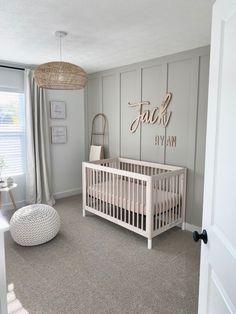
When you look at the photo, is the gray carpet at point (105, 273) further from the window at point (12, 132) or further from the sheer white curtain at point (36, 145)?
the window at point (12, 132)

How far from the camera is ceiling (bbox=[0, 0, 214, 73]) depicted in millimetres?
1851

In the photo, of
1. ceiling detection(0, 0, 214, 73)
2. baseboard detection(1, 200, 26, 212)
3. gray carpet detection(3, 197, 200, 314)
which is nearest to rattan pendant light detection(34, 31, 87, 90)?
ceiling detection(0, 0, 214, 73)

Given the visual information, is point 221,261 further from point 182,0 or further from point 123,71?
point 123,71

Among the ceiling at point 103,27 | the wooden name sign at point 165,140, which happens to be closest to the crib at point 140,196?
the wooden name sign at point 165,140

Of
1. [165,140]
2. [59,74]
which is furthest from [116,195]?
[59,74]

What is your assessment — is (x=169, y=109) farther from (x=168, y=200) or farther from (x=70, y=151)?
(x=70, y=151)

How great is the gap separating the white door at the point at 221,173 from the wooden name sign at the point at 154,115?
2240 millimetres

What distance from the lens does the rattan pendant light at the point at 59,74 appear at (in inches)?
87.7

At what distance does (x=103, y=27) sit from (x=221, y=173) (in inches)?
76.3

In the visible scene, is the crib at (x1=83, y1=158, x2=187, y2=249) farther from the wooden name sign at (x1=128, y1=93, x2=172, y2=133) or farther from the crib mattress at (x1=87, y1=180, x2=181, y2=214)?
the wooden name sign at (x1=128, y1=93, x2=172, y2=133)

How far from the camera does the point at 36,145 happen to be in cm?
395

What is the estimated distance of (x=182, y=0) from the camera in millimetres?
1769

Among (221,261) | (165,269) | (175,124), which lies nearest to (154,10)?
(175,124)

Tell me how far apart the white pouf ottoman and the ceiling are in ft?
6.45
